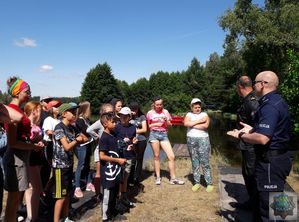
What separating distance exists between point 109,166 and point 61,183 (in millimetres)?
742

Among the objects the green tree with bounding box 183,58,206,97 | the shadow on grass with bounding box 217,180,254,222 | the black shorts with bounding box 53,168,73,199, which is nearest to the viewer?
the black shorts with bounding box 53,168,73,199

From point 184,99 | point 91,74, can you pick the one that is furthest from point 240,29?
point 184,99

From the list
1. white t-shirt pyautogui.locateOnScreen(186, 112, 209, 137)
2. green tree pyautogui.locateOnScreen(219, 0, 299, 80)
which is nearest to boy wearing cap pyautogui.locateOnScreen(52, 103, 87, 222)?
white t-shirt pyautogui.locateOnScreen(186, 112, 209, 137)

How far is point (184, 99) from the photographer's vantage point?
2950 inches

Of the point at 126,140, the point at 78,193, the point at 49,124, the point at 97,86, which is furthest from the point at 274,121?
the point at 97,86

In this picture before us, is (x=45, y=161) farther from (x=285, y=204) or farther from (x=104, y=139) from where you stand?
(x=285, y=204)

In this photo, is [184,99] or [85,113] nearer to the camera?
[85,113]

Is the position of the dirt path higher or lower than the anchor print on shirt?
lower

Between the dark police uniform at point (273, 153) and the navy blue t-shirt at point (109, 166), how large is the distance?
206 centimetres

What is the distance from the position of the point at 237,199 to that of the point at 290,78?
10.7 meters

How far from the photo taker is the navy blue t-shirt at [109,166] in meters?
4.80

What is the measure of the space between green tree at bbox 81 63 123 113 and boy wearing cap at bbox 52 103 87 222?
5694 cm

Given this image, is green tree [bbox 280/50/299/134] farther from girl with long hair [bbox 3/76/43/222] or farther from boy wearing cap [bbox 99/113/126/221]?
girl with long hair [bbox 3/76/43/222]

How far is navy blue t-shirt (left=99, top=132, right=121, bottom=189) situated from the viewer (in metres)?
4.80
